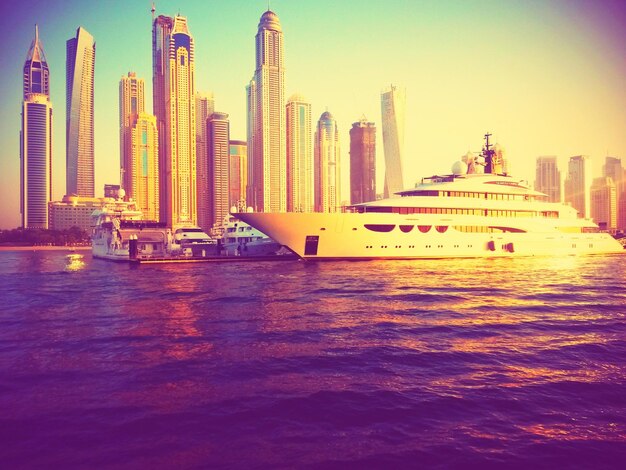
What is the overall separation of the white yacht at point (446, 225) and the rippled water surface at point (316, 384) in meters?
25.1

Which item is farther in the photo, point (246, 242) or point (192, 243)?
point (192, 243)

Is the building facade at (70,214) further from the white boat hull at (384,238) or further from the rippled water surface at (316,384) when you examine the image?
the rippled water surface at (316,384)

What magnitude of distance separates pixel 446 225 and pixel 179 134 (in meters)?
158

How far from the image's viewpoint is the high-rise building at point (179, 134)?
186 m

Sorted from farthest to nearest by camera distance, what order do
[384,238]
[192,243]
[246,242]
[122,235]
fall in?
[192,243] → [246,242] → [122,235] → [384,238]

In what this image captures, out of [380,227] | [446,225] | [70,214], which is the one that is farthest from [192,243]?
[70,214]

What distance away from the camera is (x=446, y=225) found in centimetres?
5500

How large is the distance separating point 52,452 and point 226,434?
3128mm

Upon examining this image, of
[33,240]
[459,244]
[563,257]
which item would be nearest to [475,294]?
[459,244]

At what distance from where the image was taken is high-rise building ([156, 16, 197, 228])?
186 m

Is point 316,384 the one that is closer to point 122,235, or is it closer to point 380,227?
point 380,227

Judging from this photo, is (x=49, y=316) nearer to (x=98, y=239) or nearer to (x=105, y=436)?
(x=105, y=436)

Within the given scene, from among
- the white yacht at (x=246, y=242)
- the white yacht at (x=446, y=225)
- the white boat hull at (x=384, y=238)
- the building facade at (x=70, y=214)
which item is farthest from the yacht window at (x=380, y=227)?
the building facade at (x=70, y=214)

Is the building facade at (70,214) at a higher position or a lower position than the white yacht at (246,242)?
higher
